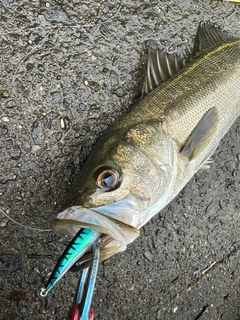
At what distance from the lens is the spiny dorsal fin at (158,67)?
271cm

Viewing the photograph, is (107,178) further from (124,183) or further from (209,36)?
(209,36)

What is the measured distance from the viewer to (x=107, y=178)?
213cm

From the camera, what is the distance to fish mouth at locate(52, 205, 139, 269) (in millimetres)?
1964

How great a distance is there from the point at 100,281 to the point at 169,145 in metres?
1.20

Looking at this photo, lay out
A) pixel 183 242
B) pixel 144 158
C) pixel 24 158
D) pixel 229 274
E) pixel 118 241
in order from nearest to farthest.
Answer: pixel 118 241 → pixel 144 158 → pixel 24 158 → pixel 183 242 → pixel 229 274

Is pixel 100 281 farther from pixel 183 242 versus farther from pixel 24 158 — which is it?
pixel 24 158

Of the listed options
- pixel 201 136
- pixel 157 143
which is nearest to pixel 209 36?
pixel 201 136

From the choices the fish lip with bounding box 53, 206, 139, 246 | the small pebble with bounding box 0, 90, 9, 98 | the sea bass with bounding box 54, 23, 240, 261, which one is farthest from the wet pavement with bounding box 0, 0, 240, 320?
the fish lip with bounding box 53, 206, 139, 246

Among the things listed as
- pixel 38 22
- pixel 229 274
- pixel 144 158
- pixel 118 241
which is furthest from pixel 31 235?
pixel 229 274

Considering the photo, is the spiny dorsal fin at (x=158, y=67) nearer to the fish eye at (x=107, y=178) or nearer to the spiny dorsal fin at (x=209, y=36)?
the spiny dorsal fin at (x=209, y=36)

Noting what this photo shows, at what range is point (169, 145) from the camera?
2.38 meters

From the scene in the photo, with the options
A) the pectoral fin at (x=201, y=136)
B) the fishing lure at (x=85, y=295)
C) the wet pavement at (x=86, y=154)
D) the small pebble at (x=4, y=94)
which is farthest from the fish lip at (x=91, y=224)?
the small pebble at (x=4, y=94)

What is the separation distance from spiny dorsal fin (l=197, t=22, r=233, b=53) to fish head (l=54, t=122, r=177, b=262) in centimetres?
97

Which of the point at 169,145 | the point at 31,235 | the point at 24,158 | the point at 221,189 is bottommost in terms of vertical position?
the point at 31,235
